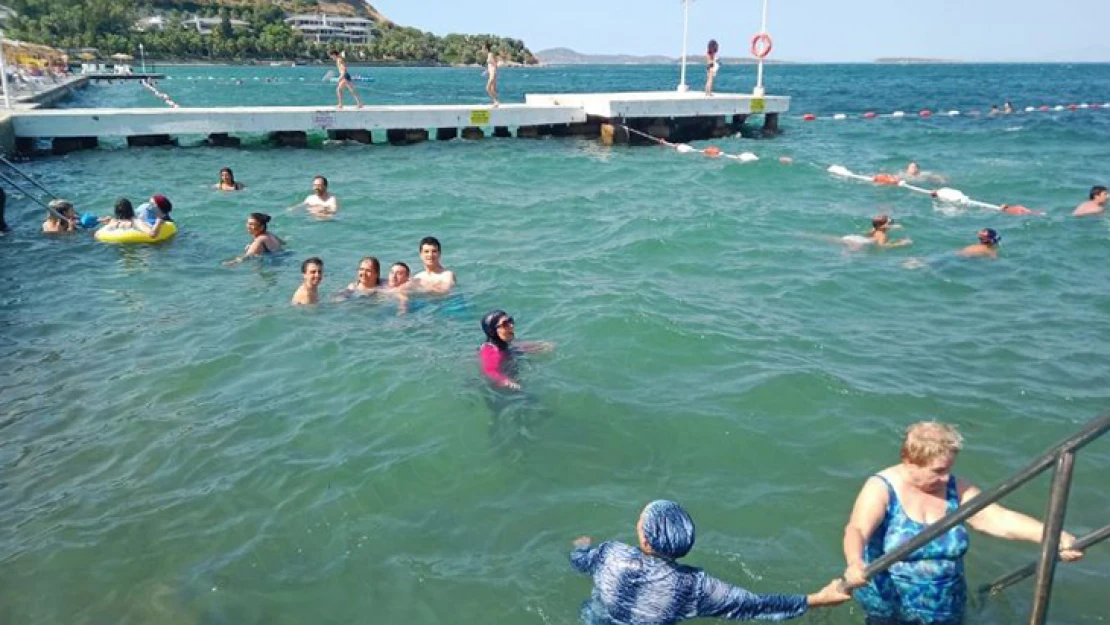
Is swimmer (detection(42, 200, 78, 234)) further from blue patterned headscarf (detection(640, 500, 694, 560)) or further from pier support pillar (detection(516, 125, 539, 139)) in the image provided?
pier support pillar (detection(516, 125, 539, 139))

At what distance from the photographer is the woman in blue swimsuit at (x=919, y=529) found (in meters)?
3.86

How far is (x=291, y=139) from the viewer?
24.5 metres

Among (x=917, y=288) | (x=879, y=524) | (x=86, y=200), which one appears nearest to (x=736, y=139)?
(x=917, y=288)

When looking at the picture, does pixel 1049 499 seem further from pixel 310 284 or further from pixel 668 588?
pixel 310 284

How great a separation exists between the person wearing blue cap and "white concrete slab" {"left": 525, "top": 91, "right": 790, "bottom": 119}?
2379 centimetres

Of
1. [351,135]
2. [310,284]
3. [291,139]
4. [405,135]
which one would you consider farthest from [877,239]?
[291,139]

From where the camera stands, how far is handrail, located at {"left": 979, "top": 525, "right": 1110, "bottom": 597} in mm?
3016

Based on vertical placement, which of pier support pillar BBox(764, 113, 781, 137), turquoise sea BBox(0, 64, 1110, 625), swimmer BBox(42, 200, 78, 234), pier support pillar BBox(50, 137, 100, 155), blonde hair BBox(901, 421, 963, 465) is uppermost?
pier support pillar BBox(764, 113, 781, 137)

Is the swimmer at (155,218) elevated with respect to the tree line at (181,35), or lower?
lower

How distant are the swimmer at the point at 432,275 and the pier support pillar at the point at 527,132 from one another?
17.1 meters

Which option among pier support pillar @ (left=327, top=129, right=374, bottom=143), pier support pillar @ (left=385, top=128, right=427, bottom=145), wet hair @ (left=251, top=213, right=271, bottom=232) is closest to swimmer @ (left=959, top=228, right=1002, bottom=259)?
wet hair @ (left=251, top=213, right=271, bottom=232)

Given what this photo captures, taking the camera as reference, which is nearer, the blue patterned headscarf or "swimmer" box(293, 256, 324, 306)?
the blue patterned headscarf

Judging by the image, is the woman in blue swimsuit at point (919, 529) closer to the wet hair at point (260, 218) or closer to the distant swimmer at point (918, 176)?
the wet hair at point (260, 218)

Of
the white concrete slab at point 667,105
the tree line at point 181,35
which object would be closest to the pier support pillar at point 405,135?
the white concrete slab at point 667,105
